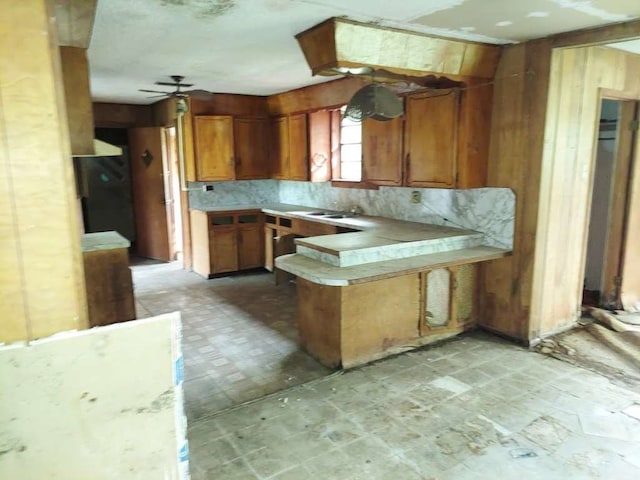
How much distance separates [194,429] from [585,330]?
333cm

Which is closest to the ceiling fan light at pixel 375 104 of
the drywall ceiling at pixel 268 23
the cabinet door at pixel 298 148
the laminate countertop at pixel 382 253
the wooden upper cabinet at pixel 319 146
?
the drywall ceiling at pixel 268 23

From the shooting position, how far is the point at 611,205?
13.6 ft

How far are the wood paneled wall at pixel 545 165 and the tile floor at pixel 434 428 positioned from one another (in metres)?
0.62

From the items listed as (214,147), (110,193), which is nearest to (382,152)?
(214,147)

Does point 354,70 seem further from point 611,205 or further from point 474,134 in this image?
point 611,205

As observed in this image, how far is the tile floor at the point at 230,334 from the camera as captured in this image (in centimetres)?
306

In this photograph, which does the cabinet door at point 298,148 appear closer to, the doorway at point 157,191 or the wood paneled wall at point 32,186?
the doorway at point 157,191

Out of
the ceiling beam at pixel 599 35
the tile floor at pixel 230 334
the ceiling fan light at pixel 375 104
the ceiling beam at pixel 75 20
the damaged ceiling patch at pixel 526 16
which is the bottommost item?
the tile floor at pixel 230 334

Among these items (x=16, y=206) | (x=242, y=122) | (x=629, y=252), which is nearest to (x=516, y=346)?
(x=629, y=252)

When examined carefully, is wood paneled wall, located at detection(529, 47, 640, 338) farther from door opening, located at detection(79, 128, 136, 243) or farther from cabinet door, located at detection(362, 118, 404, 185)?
door opening, located at detection(79, 128, 136, 243)

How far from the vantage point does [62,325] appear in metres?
1.56

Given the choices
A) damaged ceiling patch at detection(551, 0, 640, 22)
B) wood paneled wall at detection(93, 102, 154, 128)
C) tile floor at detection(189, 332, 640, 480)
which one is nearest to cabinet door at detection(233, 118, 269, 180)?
wood paneled wall at detection(93, 102, 154, 128)

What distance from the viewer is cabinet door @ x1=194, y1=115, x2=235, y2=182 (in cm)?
586

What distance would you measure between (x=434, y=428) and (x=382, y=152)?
265 centimetres
